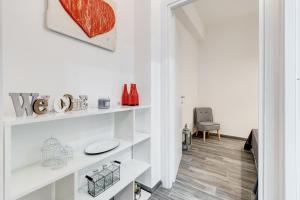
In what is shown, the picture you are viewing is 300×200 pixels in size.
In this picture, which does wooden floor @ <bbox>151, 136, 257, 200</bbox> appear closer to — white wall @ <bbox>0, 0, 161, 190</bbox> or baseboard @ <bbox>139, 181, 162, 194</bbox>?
baseboard @ <bbox>139, 181, 162, 194</bbox>

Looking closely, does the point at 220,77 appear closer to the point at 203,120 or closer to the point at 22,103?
the point at 203,120

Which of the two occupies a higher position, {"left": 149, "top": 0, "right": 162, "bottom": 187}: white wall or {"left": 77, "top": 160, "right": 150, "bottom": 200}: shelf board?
{"left": 149, "top": 0, "right": 162, "bottom": 187}: white wall

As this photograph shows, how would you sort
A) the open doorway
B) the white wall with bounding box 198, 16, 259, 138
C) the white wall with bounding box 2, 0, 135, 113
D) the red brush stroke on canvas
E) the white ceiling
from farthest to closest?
1. the white wall with bounding box 198, 16, 259, 138
2. the white ceiling
3. the open doorway
4. the red brush stroke on canvas
5. the white wall with bounding box 2, 0, 135, 113

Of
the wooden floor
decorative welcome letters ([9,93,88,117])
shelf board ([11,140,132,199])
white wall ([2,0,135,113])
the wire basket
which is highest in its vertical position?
white wall ([2,0,135,113])

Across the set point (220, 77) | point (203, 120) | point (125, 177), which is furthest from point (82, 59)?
point (220, 77)

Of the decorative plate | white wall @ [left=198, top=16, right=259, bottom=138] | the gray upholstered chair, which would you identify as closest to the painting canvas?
the decorative plate

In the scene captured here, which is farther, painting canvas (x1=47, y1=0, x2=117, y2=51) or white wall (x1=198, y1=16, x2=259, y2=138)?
white wall (x1=198, y1=16, x2=259, y2=138)

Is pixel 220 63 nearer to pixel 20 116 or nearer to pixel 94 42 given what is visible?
pixel 94 42

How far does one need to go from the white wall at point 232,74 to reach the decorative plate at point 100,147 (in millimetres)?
3703

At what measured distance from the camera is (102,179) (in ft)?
4.29

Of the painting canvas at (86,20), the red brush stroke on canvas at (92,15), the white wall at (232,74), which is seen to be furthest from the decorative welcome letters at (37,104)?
the white wall at (232,74)

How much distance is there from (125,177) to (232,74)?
12.8 feet

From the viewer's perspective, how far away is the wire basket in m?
1.24

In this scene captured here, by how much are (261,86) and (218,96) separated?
10.6 ft
